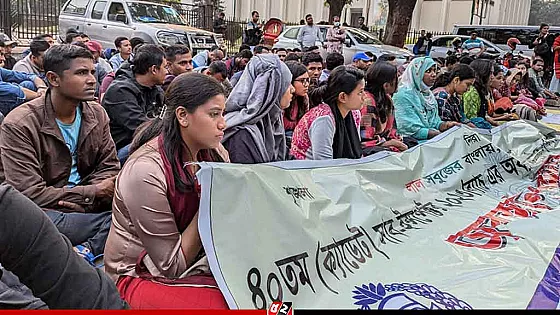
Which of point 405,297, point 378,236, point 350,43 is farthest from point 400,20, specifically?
point 405,297

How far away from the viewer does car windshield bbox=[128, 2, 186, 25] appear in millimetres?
11523

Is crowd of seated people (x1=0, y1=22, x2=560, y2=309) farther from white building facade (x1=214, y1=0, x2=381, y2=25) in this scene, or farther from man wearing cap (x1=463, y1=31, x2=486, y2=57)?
white building facade (x1=214, y1=0, x2=381, y2=25)

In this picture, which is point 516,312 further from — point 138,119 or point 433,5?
point 433,5

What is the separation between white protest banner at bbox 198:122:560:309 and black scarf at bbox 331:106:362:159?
0.37 metres

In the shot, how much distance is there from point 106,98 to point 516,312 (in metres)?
3.23

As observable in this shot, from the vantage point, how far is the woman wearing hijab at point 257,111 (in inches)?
129

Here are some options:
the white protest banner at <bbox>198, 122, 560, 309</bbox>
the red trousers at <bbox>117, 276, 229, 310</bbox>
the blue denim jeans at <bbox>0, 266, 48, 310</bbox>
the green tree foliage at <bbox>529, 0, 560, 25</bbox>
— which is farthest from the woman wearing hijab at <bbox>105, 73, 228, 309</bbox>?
the green tree foliage at <bbox>529, 0, 560, 25</bbox>

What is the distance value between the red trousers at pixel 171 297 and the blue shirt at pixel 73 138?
1.29m

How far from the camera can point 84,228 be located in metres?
2.80

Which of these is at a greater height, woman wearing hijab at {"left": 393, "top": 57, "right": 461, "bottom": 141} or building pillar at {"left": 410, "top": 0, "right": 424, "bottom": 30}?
building pillar at {"left": 410, "top": 0, "right": 424, "bottom": 30}

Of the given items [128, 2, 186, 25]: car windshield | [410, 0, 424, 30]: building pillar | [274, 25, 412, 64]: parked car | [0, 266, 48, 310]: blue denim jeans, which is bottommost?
[0, 266, 48, 310]: blue denim jeans

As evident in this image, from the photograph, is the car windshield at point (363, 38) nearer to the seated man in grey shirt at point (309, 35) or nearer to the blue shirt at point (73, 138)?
the seated man in grey shirt at point (309, 35)

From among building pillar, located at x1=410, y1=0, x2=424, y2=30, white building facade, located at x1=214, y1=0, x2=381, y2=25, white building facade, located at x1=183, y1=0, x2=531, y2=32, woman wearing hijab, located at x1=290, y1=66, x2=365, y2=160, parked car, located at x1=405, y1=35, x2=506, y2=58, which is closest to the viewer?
woman wearing hijab, located at x1=290, y1=66, x2=365, y2=160

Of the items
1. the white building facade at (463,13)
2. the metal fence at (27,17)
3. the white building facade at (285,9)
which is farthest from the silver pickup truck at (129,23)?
the white building facade at (463,13)
